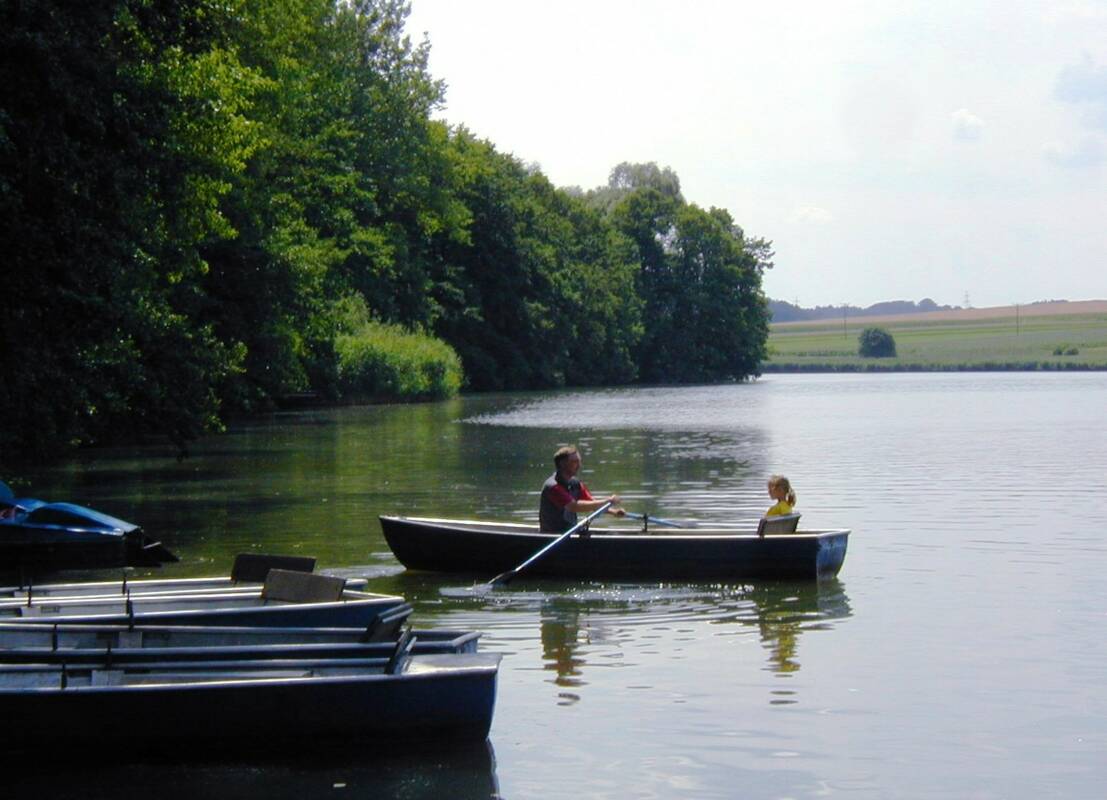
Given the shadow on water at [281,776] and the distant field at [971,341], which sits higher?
the distant field at [971,341]

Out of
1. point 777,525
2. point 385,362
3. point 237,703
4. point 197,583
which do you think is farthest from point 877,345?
point 237,703

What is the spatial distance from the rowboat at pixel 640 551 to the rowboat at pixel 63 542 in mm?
2750

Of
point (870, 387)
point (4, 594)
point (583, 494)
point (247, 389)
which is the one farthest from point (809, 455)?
point (870, 387)

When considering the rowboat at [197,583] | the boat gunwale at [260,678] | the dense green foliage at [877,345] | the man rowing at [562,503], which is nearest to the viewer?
the boat gunwale at [260,678]

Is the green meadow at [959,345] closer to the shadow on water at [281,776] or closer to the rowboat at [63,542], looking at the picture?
the rowboat at [63,542]

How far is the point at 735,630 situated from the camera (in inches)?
559

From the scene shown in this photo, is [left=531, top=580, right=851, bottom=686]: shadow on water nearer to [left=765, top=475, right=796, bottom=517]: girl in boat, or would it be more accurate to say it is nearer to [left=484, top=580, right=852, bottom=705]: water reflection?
[left=484, top=580, right=852, bottom=705]: water reflection

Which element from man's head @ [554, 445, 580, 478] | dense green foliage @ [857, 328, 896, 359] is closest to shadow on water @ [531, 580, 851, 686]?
man's head @ [554, 445, 580, 478]

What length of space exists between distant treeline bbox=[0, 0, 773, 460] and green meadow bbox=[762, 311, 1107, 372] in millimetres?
44176

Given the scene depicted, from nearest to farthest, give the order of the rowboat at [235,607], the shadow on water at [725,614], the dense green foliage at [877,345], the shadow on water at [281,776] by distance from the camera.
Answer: the shadow on water at [281,776], the rowboat at [235,607], the shadow on water at [725,614], the dense green foliage at [877,345]

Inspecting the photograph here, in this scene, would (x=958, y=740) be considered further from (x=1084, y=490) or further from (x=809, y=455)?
(x=809, y=455)

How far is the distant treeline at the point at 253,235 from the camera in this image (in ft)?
56.8

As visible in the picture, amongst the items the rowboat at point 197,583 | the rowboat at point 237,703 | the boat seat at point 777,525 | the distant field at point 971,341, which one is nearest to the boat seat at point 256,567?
the rowboat at point 197,583

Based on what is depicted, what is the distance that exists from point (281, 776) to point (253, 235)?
29.2 metres
